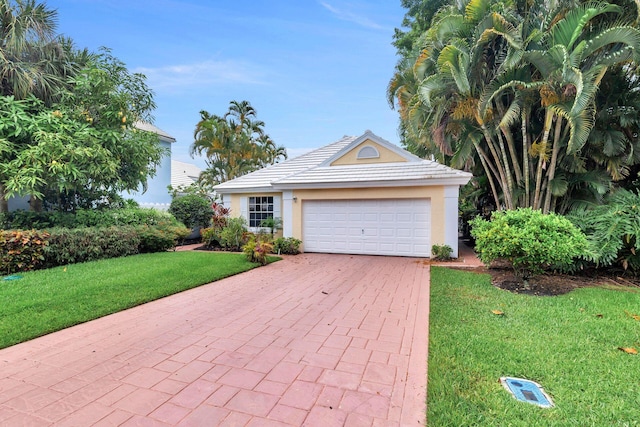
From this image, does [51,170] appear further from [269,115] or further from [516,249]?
[269,115]

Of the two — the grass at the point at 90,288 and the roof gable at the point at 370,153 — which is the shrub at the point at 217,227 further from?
the roof gable at the point at 370,153

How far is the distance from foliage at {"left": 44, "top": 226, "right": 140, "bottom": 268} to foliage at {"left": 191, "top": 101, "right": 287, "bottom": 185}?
401 inches

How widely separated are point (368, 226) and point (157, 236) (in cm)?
787

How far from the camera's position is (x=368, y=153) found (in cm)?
1244

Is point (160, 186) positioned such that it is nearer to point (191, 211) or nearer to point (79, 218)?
point (191, 211)

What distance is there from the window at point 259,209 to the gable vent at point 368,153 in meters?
4.36

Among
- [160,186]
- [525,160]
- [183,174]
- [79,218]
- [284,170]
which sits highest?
[183,174]

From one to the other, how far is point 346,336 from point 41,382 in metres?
3.44

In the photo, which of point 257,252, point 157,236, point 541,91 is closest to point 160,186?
point 157,236

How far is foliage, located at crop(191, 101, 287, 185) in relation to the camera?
20.0 metres

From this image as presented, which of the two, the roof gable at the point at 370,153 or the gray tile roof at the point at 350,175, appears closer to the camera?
the gray tile roof at the point at 350,175

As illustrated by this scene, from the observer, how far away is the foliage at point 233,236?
1298 cm

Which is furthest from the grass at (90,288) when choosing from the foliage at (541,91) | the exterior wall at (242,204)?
the foliage at (541,91)

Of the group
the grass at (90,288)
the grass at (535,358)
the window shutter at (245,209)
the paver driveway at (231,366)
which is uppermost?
the window shutter at (245,209)
